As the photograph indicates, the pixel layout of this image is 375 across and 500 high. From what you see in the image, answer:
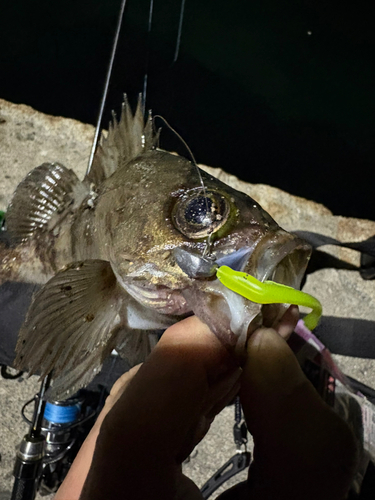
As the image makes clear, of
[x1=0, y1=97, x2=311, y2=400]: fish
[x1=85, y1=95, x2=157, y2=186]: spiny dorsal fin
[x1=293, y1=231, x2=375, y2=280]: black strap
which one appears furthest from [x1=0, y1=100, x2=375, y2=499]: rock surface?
[x1=85, y1=95, x2=157, y2=186]: spiny dorsal fin

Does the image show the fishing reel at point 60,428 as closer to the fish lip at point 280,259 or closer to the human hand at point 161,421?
the human hand at point 161,421

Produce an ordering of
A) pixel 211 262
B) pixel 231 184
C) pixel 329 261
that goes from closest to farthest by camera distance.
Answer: pixel 211 262, pixel 329 261, pixel 231 184

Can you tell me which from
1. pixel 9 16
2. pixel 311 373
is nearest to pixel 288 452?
pixel 311 373

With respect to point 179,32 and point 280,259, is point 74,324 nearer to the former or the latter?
point 280,259

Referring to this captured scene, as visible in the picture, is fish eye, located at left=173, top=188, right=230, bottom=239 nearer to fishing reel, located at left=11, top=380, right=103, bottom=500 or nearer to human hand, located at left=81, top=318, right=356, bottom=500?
human hand, located at left=81, top=318, right=356, bottom=500

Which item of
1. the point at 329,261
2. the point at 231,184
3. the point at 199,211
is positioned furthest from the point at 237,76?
the point at 199,211

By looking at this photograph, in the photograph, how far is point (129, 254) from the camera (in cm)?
102

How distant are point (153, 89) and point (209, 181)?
2.16 m

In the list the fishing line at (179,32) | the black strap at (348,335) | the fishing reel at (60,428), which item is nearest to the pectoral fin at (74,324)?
the fishing reel at (60,428)

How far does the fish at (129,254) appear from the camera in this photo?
858 mm

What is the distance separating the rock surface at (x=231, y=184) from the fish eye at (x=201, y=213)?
1308 mm

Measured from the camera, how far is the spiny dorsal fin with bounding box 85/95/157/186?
1360 mm

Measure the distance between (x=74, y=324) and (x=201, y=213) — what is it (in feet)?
1.86

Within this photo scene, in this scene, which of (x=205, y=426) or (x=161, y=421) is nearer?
(x=161, y=421)
